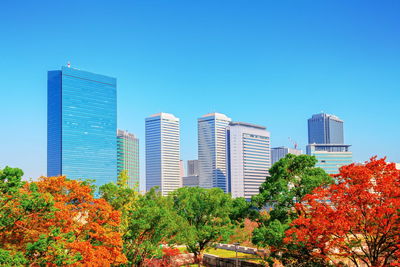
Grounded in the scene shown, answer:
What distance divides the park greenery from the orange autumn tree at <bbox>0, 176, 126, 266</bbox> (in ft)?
0.14

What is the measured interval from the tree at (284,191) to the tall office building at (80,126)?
150 meters

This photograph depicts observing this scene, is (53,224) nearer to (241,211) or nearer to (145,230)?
(145,230)

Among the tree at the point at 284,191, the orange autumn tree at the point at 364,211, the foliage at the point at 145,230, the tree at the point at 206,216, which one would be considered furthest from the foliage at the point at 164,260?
the orange autumn tree at the point at 364,211

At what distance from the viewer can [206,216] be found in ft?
127

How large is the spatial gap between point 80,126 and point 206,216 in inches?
6021

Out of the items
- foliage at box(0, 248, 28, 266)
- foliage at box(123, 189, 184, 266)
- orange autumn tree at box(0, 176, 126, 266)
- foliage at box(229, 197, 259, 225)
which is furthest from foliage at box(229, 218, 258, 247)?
foliage at box(0, 248, 28, 266)

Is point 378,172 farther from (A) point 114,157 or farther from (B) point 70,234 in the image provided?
(A) point 114,157

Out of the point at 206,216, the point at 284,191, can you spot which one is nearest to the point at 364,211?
the point at 284,191

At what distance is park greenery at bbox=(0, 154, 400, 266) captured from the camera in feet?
56.7

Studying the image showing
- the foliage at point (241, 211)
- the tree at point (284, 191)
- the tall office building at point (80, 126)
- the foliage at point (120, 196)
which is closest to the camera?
the tree at point (284, 191)

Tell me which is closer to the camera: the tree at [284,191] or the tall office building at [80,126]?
the tree at [284,191]

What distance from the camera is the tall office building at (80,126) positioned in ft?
568

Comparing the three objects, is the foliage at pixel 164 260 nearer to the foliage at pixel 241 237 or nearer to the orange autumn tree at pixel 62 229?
the orange autumn tree at pixel 62 229

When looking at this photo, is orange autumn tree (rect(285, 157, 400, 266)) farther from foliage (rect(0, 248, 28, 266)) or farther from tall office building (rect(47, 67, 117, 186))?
tall office building (rect(47, 67, 117, 186))
